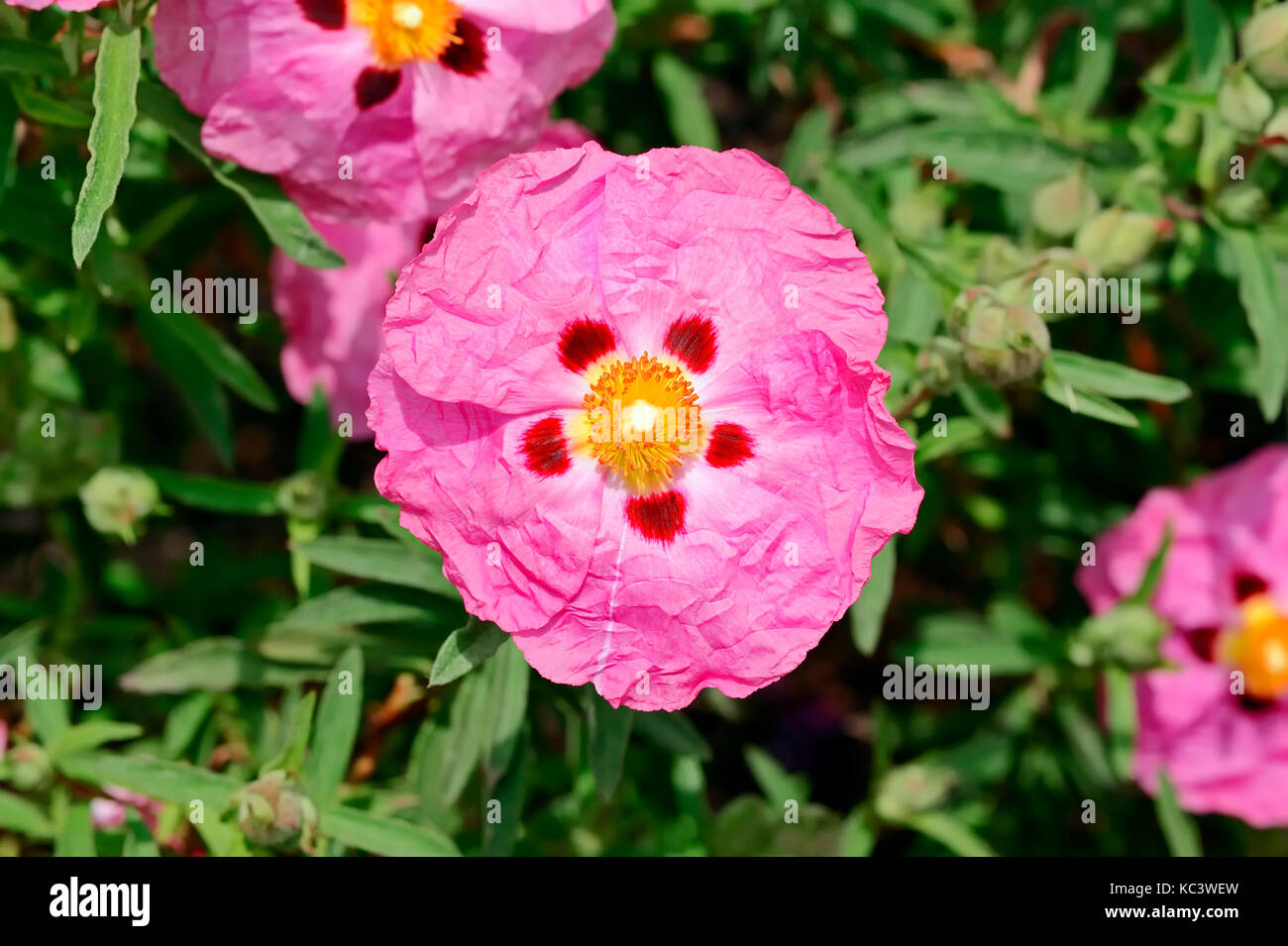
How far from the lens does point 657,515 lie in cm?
274

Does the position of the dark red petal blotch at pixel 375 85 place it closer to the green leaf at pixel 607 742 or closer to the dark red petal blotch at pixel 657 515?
the dark red petal blotch at pixel 657 515

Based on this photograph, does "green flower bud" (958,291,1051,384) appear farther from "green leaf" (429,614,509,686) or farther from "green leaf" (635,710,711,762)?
"green leaf" (635,710,711,762)

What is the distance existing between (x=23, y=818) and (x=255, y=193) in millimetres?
1676

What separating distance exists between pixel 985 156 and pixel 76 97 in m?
2.37

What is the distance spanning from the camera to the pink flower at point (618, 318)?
2434 mm

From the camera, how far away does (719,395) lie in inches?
109

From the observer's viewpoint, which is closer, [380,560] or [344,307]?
[380,560]

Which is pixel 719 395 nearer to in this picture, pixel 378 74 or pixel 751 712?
pixel 378 74

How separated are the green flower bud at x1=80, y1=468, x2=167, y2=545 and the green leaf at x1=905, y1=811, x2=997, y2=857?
7.16ft

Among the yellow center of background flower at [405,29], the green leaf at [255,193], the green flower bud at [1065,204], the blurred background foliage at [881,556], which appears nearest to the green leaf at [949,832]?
the blurred background foliage at [881,556]

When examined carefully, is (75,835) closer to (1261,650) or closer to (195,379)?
Answer: (195,379)

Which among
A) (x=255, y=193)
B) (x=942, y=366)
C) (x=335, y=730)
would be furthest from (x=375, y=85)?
(x=335, y=730)

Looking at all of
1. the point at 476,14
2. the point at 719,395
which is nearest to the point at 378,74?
the point at 476,14

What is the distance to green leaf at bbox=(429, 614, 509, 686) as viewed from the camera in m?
2.50
